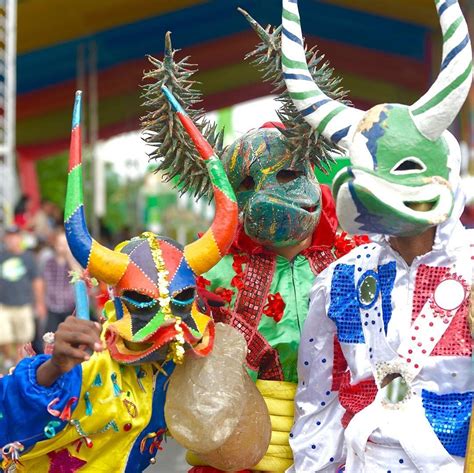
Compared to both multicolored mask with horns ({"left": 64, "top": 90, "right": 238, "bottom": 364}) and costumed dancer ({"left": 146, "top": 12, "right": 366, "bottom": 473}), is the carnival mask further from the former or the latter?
multicolored mask with horns ({"left": 64, "top": 90, "right": 238, "bottom": 364})

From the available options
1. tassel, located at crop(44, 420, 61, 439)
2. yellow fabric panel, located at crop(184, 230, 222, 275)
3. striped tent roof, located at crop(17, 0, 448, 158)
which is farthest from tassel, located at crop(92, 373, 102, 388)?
striped tent roof, located at crop(17, 0, 448, 158)

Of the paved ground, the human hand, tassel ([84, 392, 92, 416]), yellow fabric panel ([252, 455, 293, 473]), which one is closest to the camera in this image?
the human hand

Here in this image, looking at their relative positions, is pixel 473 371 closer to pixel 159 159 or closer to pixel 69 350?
pixel 69 350

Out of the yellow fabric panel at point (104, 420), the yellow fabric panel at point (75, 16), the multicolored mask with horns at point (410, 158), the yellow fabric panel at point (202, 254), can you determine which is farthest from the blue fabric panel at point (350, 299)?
the yellow fabric panel at point (75, 16)

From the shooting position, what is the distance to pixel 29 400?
2887 mm

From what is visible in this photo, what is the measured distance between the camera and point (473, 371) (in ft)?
9.19

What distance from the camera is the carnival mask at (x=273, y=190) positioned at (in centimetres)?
339

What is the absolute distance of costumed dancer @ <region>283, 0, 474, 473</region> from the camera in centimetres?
270

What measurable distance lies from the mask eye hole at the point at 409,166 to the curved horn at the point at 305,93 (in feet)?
0.65

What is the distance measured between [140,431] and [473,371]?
3.38ft

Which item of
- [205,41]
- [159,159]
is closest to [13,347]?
[205,41]

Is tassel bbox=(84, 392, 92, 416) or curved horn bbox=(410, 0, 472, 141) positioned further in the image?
tassel bbox=(84, 392, 92, 416)

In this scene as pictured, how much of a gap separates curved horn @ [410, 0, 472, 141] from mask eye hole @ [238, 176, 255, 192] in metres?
0.90

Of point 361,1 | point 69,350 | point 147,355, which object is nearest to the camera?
point 69,350
